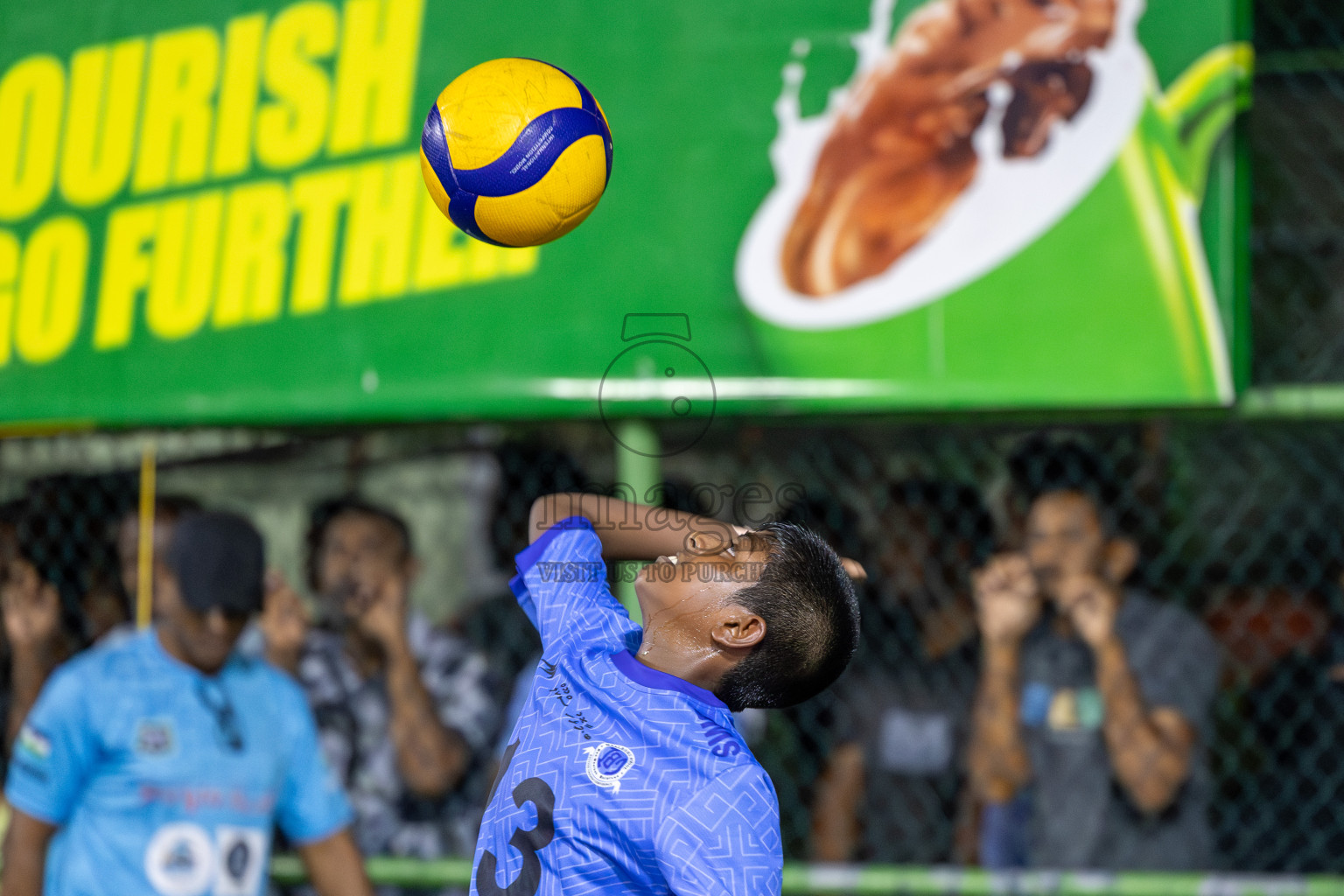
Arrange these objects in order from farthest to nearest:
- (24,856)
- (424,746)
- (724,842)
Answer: (424,746)
(24,856)
(724,842)

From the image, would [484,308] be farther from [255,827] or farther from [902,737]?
[902,737]

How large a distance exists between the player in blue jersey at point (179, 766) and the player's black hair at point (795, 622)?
1576 mm

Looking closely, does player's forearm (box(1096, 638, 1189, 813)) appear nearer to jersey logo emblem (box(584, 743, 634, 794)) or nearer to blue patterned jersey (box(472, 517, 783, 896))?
blue patterned jersey (box(472, 517, 783, 896))

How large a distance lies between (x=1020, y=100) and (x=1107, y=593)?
132 centimetres

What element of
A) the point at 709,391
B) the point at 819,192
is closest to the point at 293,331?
the point at 709,391

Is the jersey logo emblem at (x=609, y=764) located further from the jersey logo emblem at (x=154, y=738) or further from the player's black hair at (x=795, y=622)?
the jersey logo emblem at (x=154, y=738)

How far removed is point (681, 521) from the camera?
2395mm

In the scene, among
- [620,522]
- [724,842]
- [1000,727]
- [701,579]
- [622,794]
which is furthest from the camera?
[1000,727]

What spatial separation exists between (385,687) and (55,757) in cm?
93

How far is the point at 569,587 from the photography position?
7.57 ft

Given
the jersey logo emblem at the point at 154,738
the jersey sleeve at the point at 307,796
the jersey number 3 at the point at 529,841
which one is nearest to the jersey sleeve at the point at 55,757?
the jersey logo emblem at the point at 154,738

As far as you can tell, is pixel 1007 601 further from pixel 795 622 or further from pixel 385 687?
pixel 385 687

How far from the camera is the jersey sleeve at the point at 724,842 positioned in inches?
69.8

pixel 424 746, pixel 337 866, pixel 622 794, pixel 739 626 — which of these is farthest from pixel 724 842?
pixel 424 746
